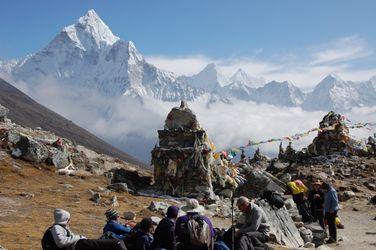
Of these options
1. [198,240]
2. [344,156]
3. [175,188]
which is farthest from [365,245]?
[344,156]

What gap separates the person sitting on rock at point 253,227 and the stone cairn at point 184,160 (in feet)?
54.8

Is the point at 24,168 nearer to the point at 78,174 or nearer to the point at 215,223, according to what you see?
the point at 78,174

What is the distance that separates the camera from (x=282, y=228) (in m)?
17.4

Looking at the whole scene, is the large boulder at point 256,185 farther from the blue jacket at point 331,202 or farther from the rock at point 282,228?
the rock at point 282,228

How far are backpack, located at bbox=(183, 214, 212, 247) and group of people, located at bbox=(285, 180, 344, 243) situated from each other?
28.1 ft

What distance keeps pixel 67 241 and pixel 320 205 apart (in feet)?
37.9

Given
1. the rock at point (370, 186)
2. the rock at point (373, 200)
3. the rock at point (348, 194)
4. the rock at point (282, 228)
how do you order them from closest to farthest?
the rock at point (282, 228) < the rock at point (373, 200) < the rock at point (348, 194) < the rock at point (370, 186)

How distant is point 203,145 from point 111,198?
8359mm

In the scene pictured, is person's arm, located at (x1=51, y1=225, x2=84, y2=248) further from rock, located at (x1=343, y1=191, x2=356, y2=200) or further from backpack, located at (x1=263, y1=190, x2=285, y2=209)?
rock, located at (x1=343, y1=191, x2=356, y2=200)

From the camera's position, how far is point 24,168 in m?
31.1

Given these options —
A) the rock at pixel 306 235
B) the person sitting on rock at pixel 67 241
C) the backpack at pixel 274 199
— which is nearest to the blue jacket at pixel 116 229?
the person sitting on rock at pixel 67 241

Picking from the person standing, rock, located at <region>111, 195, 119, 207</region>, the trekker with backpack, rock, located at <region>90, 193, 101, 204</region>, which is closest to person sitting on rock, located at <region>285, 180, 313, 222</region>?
the person standing

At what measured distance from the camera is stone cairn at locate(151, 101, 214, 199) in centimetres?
3089

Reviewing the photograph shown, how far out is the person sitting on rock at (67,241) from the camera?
1159 centimetres
